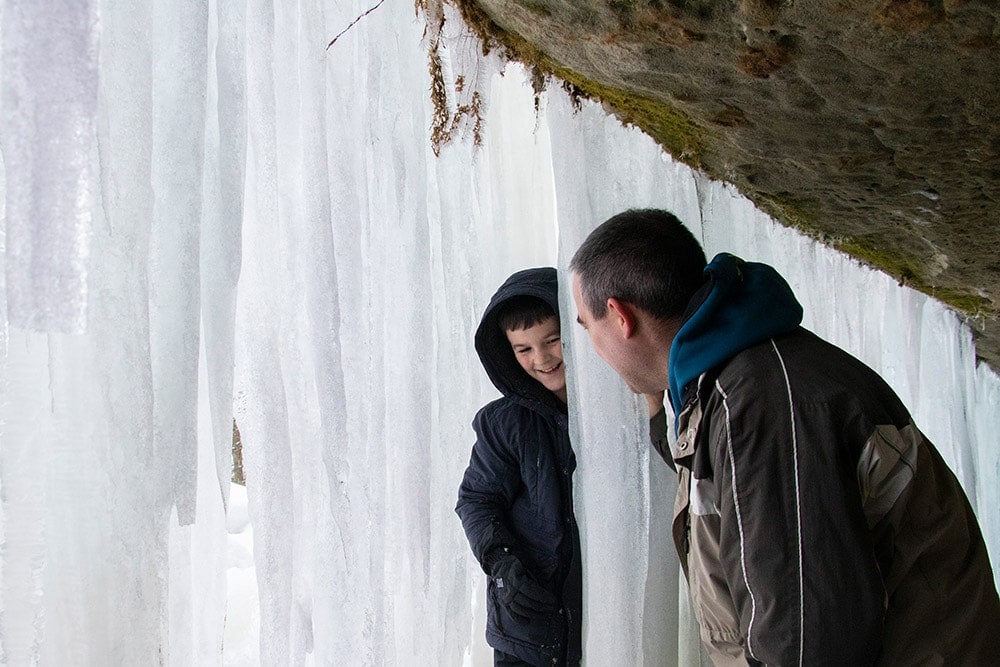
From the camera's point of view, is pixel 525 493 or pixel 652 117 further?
pixel 525 493

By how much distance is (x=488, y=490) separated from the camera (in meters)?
3.20

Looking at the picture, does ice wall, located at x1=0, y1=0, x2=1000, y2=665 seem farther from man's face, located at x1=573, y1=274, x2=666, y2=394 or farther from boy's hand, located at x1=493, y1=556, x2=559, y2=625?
man's face, located at x1=573, y1=274, x2=666, y2=394

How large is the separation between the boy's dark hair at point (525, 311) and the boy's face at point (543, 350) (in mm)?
14

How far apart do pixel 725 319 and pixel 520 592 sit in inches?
56.8

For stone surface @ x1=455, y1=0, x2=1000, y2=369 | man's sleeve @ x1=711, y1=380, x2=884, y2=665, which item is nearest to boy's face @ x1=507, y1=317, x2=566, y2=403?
stone surface @ x1=455, y1=0, x2=1000, y2=369

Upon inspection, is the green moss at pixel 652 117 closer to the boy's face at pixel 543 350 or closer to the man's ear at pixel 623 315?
the man's ear at pixel 623 315

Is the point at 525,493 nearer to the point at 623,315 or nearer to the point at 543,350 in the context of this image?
the point at 543,350

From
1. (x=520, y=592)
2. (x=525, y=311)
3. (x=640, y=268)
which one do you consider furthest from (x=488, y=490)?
(x=640, y=268)

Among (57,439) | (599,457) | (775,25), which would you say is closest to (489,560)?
(599,457)

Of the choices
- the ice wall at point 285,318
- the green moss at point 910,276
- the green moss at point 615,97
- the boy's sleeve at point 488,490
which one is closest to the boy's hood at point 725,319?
the green moss at point 615,97

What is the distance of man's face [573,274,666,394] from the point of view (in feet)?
7.14

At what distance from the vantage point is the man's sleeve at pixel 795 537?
170 centimetres

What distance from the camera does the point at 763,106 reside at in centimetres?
217

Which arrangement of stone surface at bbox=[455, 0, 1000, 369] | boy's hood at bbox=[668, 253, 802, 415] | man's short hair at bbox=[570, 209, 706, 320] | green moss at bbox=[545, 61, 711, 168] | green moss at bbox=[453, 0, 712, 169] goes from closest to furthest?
stone surface at bbox=[455, 0, 1000, 369] → boy's hood at bbox=[668, 253, 802, 415] → man's short hair at bbox=[570, 209, 706, 320] → green moss at bbox=[453, 0, 712, 169] → green moss at bbox=[545, 61, 711, 168]
